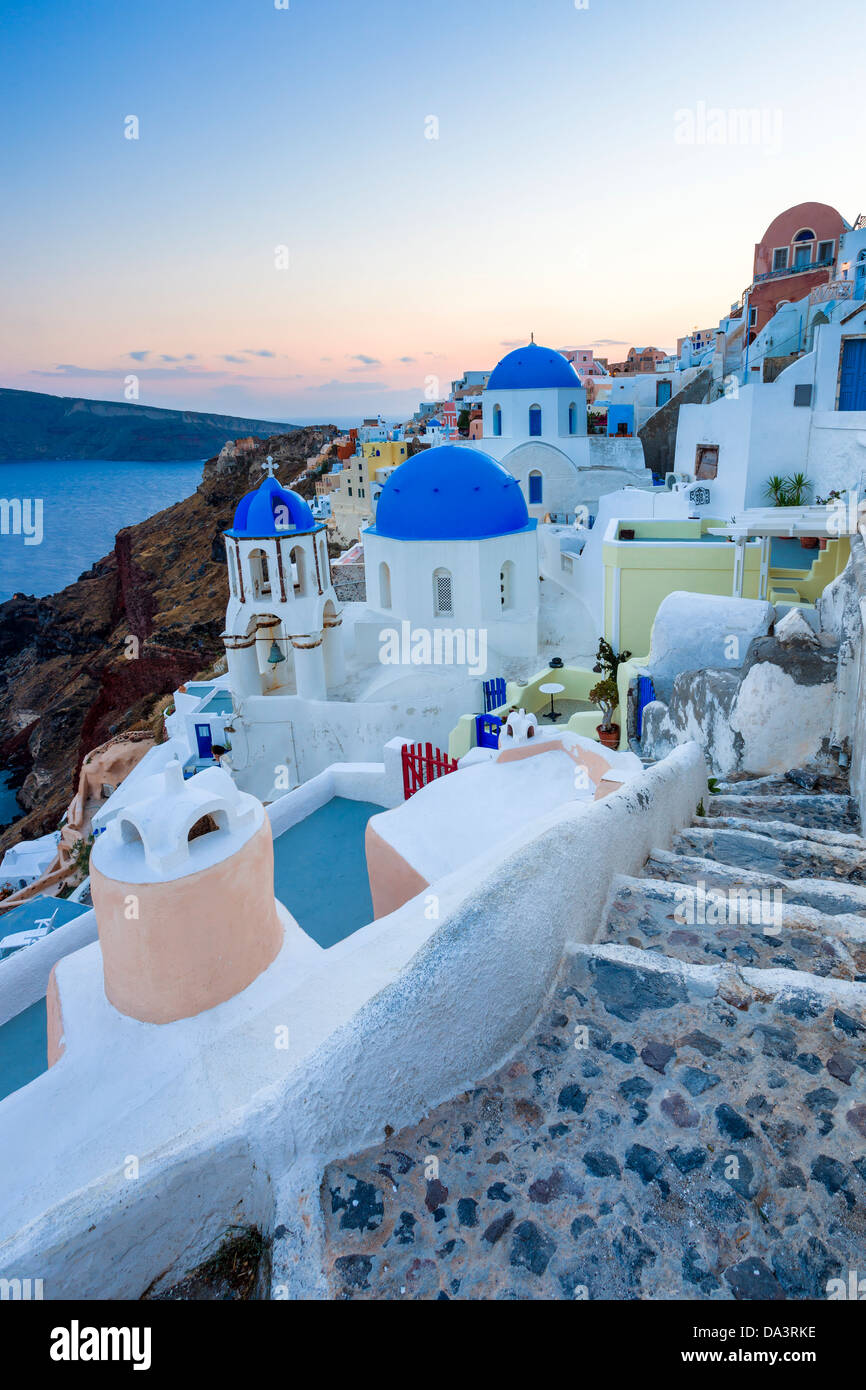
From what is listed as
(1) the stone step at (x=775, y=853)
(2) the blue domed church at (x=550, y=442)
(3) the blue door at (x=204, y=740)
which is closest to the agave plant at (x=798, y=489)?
(2) the blue domed church at (x=550, y=442)

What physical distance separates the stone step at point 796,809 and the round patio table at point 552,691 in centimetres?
980

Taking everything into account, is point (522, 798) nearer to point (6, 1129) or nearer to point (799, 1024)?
point (799, 1024)

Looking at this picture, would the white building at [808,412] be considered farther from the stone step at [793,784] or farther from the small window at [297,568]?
the stone step at [793,784]

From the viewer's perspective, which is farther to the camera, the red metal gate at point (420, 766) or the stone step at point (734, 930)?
the red metal gate at point (420, 766)

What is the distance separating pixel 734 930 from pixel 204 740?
1632 cm

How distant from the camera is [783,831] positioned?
5.62 m

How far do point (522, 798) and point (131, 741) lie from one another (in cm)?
2405

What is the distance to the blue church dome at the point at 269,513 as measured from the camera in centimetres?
1702

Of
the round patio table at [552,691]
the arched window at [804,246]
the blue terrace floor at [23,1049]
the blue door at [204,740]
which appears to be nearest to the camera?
the blue terrace floor at [23,1049]

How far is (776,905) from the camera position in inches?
158

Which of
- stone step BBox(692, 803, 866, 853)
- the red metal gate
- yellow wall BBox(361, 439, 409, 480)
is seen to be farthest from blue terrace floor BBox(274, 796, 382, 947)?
yellow wall BBox(361, 439, 409, 480)
